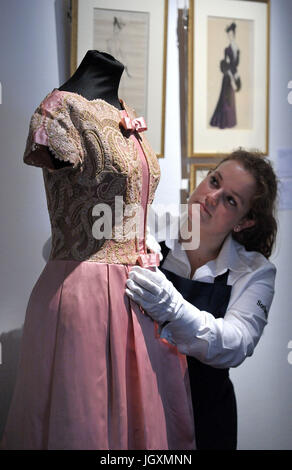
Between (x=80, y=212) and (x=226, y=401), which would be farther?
(x=226, y=401)

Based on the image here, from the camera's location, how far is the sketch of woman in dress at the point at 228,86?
176 centimetres

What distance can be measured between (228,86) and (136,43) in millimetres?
394

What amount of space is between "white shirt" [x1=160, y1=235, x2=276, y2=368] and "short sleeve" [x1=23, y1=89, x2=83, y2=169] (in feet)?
1.63

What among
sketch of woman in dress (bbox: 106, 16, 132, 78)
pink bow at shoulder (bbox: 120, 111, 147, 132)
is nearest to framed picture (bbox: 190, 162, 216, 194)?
sketch of woman in dress (bbox: 106, 16, 132, 78)

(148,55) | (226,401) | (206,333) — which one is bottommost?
(226,401)

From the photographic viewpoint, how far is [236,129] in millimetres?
1786

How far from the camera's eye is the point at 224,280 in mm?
1492

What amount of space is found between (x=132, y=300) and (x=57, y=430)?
1.02 ft

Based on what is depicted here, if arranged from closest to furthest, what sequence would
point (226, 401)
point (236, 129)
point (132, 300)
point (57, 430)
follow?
point (57, 430) → point (132, 300) → point (226, 401) → point (236, 129)

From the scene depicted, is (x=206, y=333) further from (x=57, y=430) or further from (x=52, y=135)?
(x=52, y=135)

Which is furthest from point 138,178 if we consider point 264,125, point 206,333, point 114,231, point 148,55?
point 264,125

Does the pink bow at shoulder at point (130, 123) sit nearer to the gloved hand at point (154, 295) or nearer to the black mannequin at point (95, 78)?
the black mannequin at point (95, 78)

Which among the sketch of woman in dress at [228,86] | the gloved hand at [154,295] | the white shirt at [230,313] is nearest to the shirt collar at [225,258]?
the white shirt at [230,313]

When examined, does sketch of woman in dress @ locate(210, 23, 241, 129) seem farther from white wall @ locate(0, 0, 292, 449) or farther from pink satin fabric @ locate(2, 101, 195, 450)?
pink satin fabric @ locate(2, 101, 195, 450)
